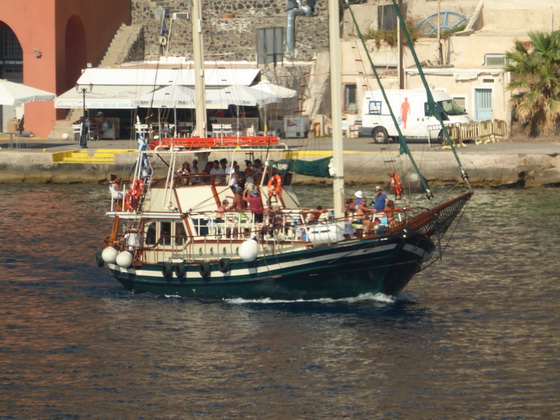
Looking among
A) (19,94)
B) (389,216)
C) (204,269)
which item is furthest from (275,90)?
(389,216)

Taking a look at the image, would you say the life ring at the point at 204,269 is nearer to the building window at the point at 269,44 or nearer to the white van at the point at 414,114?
the white van at the point at 414,114

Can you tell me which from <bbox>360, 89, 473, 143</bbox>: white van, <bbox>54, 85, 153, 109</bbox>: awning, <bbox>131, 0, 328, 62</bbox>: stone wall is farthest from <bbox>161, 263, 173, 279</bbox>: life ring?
<bbox>131, 0, 328, 62</bbox>: stone wall

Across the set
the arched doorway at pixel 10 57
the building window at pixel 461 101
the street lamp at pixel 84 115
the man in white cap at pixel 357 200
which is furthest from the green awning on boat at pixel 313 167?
the arched doorway at pixel 10 57

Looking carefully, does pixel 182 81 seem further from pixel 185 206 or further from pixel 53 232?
pixel 185 206

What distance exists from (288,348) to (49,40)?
3671 centimetres

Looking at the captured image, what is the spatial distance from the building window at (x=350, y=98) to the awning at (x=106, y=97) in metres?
9.17

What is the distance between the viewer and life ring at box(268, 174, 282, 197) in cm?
2748

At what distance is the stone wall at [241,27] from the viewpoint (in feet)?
190

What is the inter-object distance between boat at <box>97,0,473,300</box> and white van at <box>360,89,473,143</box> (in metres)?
21.1

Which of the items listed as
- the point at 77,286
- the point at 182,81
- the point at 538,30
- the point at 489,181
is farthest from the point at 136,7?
the point at 77,286

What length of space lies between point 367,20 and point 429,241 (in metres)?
→ 33.6

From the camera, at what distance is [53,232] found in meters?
36.4

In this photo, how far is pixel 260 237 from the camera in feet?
85.0

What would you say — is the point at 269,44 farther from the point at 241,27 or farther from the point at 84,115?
the point at 84,115
